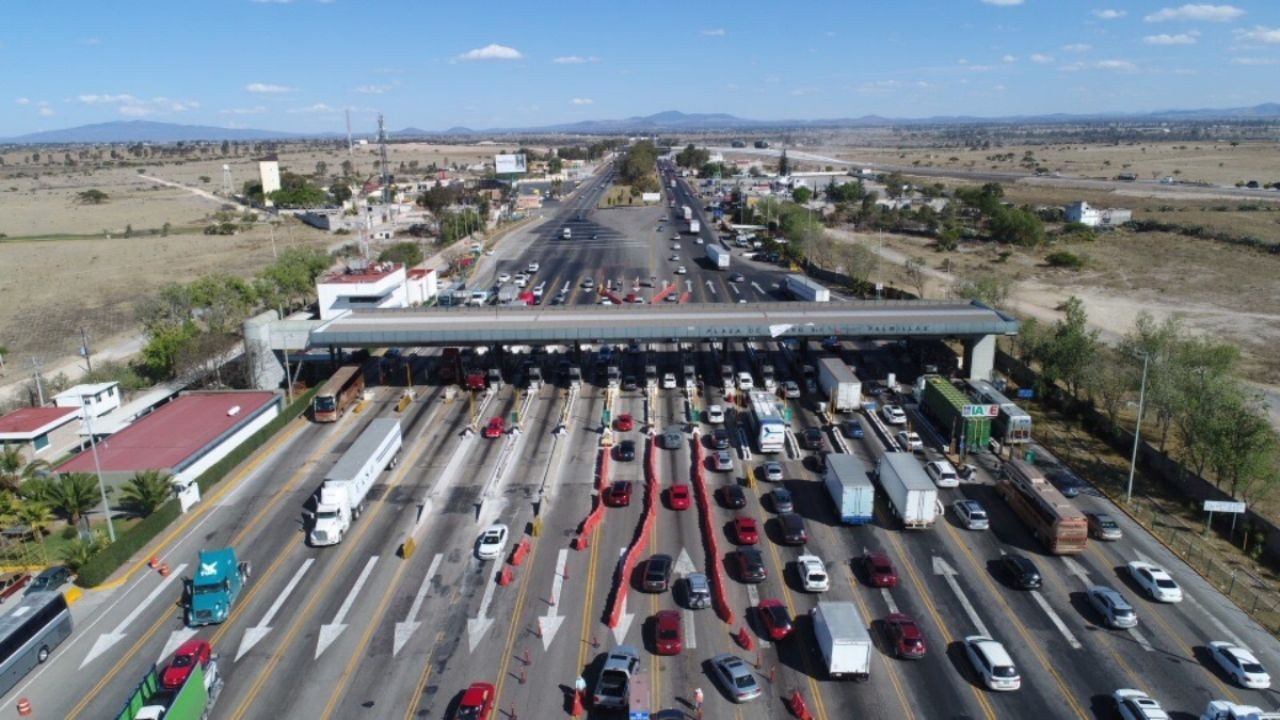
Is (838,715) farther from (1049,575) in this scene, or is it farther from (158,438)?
(158,438)

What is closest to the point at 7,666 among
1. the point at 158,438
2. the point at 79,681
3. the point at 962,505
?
the point at 79,681

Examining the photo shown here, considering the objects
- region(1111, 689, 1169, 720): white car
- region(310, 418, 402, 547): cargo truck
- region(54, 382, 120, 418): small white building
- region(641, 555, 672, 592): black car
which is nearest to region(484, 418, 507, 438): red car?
region(310, 418, 402, 547): cargo truck

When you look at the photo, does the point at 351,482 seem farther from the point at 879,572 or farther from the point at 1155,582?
the point at 1155,582

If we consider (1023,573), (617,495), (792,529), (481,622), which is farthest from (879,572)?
(481,622)

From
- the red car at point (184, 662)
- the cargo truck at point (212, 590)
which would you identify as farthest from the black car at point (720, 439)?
the red car at point (184, 662)

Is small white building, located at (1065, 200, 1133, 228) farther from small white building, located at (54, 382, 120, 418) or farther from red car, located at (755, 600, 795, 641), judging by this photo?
small white building, located at (54, 382, 120, 418)

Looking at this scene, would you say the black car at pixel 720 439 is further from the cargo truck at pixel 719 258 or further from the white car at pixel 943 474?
the cargo truck at pixel 719 258
